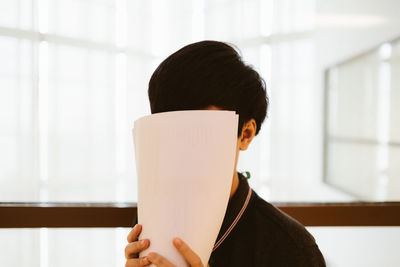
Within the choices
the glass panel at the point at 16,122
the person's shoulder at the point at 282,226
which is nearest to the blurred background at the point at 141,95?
the glass panel at the point at 16,122

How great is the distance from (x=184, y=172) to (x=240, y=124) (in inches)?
7.6

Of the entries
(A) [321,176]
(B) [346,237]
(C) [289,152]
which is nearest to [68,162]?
(C) [289,152]

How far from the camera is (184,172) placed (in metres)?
0.37

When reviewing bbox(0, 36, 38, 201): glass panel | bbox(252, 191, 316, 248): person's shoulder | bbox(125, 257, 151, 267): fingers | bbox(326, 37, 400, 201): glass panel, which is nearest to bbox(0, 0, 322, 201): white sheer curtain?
bbox(0, 36, 38, 201): glass panel

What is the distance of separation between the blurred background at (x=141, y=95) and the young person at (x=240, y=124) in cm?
35

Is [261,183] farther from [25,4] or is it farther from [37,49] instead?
[25,4]

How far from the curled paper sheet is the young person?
0.11 feet

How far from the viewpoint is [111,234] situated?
3.28 ft

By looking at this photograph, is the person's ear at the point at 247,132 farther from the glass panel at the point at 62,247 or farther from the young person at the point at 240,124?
the glass panel at the point at 62,247

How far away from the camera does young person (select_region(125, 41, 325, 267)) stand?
0.47 meters

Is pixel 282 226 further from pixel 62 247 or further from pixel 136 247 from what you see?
pixel 62 247

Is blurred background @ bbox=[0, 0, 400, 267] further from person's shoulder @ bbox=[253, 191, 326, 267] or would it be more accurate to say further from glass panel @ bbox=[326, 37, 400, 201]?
person's shoulder @ bbox=[253, 191, 326, 267]

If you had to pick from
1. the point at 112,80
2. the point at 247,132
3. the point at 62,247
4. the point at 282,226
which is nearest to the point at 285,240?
the point at 282,226

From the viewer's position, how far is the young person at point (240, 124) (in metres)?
0.47
